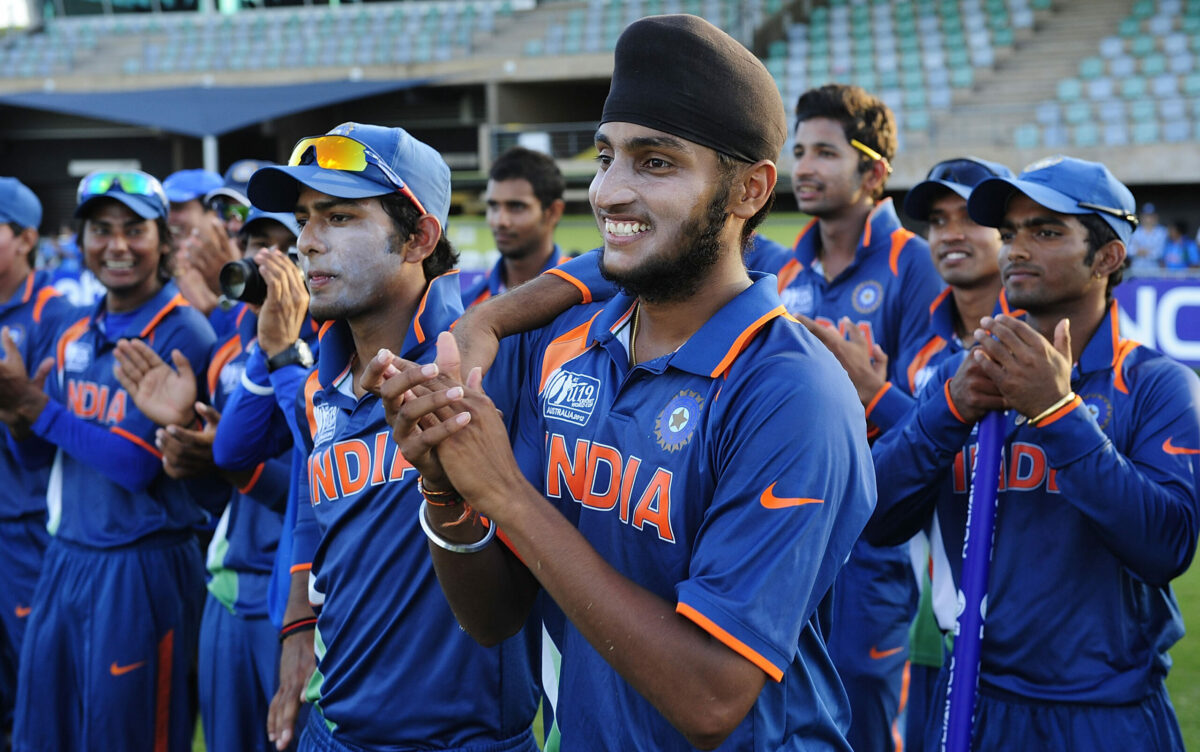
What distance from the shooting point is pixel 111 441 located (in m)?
4.15

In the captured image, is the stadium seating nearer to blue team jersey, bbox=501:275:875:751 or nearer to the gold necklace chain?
the gold necklace chain

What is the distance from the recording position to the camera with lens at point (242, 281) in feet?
11.5

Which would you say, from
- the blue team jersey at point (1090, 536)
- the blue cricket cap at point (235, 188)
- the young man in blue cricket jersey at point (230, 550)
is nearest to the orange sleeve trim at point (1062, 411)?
the blue team jersey at point (1090, 536)

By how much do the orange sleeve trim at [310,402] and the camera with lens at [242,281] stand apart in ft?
1.95

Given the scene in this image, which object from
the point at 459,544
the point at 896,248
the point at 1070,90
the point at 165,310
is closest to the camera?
the point at 459,544

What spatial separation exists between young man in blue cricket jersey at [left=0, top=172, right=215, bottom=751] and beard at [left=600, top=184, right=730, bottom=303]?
2855mm

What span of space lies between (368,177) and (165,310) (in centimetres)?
200

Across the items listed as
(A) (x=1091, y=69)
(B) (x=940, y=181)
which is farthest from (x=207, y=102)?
(B) (x=940, y=181)

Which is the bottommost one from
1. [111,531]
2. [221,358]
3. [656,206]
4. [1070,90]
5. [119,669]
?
[1070,90]

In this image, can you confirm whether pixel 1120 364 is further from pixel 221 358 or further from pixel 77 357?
pixel 77 357

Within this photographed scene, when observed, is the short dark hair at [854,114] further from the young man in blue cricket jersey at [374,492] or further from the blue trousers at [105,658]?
the blue trousers at [105,658]

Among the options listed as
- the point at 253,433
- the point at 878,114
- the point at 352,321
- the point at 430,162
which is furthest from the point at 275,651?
the point at 878,114

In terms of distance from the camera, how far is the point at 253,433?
145 inches

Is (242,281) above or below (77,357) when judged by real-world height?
above
